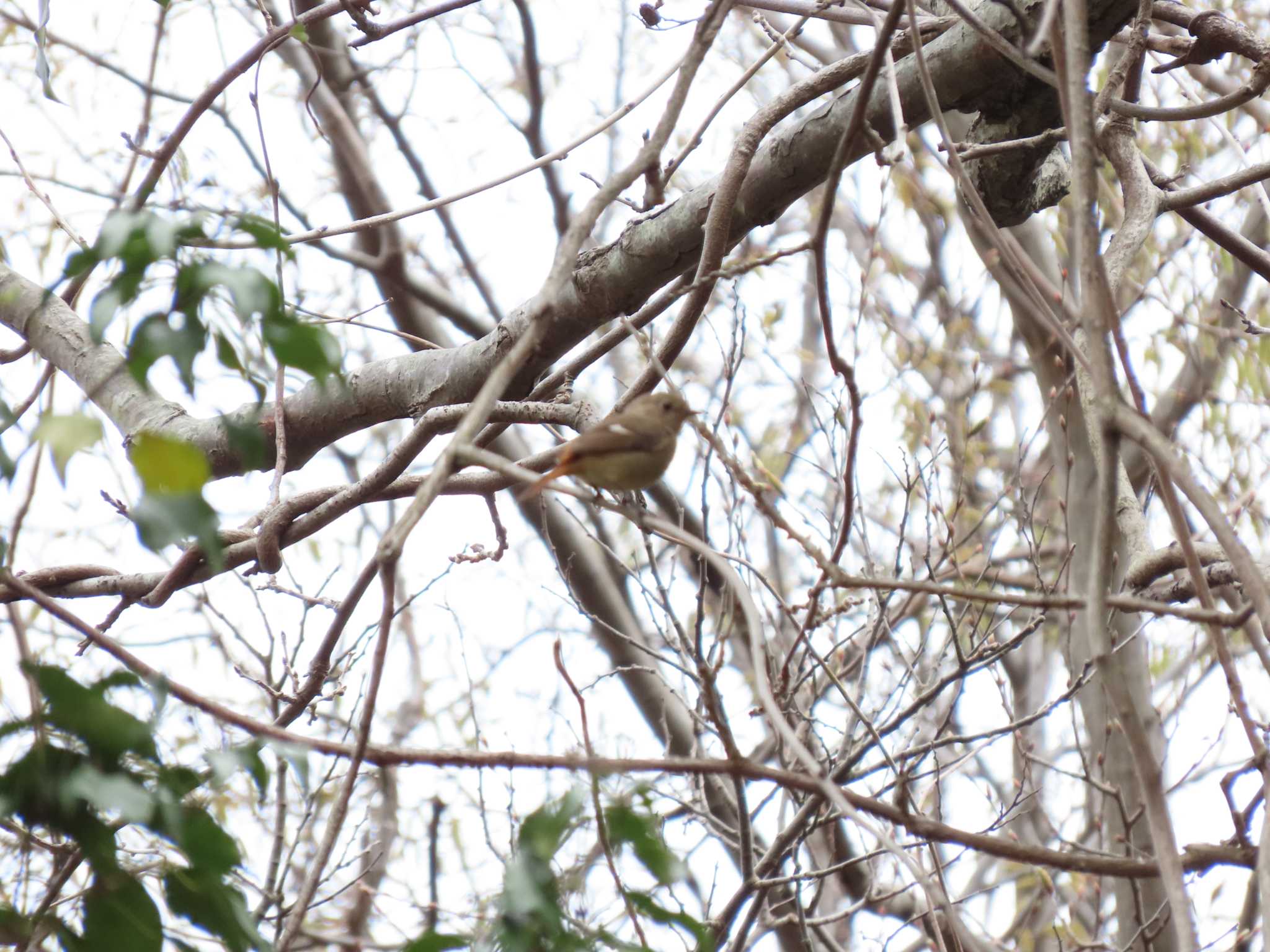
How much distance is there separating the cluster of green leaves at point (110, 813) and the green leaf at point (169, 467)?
0.30 m

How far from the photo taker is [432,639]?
29.2 ft

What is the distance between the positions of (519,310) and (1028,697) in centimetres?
566

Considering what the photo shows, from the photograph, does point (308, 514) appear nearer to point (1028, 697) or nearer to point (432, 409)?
point (432, 409)

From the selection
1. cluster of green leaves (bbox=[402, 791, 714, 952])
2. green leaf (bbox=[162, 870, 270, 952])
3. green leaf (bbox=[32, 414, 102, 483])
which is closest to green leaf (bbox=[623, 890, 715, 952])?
cluster of green leaves (bbox=[402, 791, 714, 952])

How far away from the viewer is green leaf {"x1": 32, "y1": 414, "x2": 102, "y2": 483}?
42.2 inches

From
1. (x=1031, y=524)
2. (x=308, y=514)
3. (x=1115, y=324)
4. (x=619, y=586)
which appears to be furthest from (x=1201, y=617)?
(x=619, y=586)

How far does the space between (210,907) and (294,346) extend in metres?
0.60

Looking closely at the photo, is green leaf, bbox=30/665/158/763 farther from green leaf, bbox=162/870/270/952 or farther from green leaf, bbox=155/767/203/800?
green leaf, bbox=162/870/270/952

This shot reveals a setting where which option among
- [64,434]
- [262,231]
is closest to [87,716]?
[64,434]

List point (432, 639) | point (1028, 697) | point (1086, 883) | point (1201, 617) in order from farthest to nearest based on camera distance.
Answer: point (432, 639), point (1028, 697), point (1086, 883), point (1201, 617)

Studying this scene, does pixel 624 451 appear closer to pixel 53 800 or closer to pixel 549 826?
pixel 549 826

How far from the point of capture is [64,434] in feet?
3.57

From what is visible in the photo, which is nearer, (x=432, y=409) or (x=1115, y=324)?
(x=1115, y=324)

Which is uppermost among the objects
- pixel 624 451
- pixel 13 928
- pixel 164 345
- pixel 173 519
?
pixel 624 451
